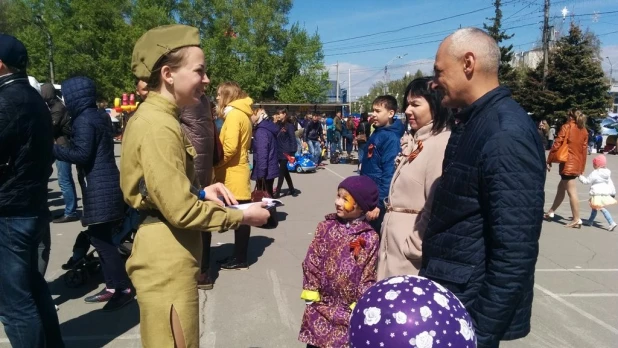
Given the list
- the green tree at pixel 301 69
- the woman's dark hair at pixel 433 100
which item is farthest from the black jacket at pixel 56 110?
the green tree at pixel 301 69

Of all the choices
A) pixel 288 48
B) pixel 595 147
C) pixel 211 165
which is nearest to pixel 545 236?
pixel 211 165

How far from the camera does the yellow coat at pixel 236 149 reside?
562cm

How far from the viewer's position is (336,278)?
309cm

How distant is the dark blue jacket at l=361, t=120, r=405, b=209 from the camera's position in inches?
178

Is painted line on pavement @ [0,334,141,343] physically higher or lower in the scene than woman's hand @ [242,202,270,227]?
lower

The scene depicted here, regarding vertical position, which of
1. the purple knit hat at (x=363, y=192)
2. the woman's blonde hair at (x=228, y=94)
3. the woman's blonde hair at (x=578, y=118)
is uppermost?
the woman's blonde hair at (x=228, y=94)

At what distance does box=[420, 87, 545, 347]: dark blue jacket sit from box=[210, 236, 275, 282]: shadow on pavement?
3.98 metres

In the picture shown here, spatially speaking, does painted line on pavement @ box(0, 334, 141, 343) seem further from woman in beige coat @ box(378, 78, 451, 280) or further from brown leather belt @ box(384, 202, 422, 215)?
brown leather belt @ box(384, 202, 422, 215)

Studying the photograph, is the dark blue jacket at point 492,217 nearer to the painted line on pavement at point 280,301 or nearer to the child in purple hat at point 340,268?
the child in purple hat at point 340,268

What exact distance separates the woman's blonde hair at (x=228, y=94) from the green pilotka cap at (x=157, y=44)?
349 cm

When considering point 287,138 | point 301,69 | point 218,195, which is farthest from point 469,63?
point 301,69

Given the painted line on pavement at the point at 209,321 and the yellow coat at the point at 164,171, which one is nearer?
the yellow coat at the point at 164,171

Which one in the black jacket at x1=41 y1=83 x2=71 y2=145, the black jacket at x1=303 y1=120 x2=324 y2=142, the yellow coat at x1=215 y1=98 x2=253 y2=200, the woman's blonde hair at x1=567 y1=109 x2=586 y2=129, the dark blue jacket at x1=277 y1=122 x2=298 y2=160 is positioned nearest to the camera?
the yellow coat at x1=215 y1=98 x2=253 y2=200

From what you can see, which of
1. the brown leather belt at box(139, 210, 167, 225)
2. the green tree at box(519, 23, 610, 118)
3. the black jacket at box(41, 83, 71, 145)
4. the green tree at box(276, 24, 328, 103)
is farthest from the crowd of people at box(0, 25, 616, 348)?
the green tree at box(276, 24, 328, 103)
